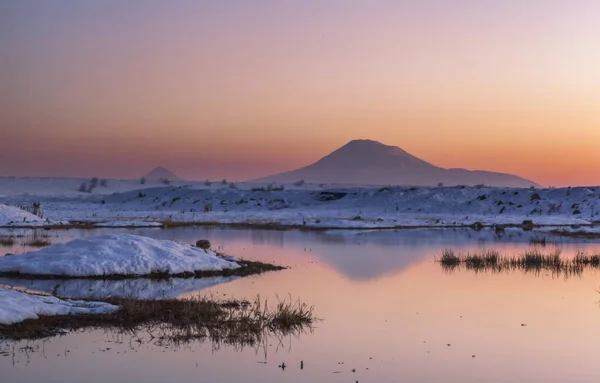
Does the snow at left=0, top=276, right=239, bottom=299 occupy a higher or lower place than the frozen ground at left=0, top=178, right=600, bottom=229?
lower

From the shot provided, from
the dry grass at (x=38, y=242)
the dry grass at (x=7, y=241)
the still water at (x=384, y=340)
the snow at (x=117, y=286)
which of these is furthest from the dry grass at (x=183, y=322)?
the dry grass at (x=7, y=241)

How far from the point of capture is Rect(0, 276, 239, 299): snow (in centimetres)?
1656

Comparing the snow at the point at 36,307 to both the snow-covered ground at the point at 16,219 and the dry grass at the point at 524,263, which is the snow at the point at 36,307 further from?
the snow-covered ground at the point at 16,219

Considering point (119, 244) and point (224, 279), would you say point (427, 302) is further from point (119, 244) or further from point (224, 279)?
point (119, 244)

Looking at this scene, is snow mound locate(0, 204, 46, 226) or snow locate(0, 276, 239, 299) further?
snow mound locate(0, 204, 46, 226)

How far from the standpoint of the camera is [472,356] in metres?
11.2

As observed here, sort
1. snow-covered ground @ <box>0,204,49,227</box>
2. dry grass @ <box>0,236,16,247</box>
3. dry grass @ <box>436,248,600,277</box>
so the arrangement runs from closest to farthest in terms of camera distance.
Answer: dry grass @ <box>436,248,600,277</box>, dry grass @ <box>0,236,16,247</box>, snow-covered ground @ <box>0,204,49,227</box>

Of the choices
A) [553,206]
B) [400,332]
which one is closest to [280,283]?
[400,332]

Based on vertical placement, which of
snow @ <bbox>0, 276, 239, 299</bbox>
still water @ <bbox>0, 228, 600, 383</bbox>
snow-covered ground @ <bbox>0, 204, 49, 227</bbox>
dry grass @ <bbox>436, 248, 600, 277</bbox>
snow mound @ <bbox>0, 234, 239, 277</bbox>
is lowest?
still water @ <bbox>0, 228, 600, 383</bbox>

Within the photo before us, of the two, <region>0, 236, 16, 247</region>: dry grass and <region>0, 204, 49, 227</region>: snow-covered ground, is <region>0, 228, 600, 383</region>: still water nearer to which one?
<region>0, 236, 16, 247</region>: dry grass

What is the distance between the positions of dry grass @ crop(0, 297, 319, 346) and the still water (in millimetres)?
402

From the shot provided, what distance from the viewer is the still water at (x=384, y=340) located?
33.1 ft

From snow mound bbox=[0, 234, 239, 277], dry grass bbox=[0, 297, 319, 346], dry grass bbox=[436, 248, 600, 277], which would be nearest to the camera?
dry grass bbox=[0, 297, 319, 346]

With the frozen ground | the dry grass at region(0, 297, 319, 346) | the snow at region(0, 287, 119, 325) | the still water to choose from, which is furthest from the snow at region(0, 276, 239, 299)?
the frozen ground
